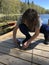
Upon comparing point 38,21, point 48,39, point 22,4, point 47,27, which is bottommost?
point 22,4

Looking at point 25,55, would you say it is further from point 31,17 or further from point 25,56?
point 31,17

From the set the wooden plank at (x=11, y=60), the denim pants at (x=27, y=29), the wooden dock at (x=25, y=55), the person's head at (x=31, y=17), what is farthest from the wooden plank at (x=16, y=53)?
the person's head at (x=31, y=17)

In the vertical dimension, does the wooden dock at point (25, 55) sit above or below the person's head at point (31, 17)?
below

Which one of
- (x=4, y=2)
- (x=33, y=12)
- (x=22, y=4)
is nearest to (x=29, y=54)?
(x=33, y=12)

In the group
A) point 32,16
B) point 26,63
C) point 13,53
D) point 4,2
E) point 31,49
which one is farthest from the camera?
point 4,2

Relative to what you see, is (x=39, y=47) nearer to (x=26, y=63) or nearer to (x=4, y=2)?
(x=26, y=63)

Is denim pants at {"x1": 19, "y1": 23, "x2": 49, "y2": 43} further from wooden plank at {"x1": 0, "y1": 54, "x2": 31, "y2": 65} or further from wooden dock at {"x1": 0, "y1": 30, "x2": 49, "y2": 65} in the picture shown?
wooden plank at {"x1": 0, "y1": 54, "x2": 31, "y2": 65}

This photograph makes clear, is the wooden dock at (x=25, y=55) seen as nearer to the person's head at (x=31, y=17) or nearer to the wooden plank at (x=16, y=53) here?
the wooden plank at (x=16, y=53)

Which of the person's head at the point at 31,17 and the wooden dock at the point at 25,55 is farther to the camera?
the person's head at the point at 31,17

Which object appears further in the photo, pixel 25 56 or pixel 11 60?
pixel 25 56

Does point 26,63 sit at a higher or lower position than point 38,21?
lower

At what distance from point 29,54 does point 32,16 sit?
1.96 feet

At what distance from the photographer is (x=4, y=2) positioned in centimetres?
2988

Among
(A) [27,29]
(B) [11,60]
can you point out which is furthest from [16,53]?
Result: (A) [27,29]
